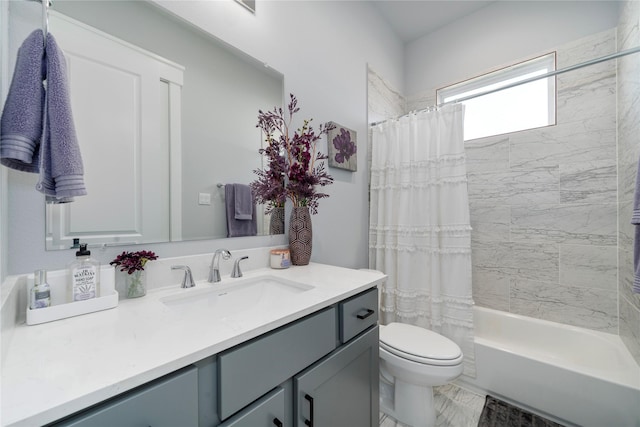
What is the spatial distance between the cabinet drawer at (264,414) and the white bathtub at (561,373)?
1543 millimetres

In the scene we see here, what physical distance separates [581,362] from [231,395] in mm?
2309

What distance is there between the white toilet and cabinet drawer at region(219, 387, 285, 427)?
870mm

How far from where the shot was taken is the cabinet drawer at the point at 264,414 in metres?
0.58

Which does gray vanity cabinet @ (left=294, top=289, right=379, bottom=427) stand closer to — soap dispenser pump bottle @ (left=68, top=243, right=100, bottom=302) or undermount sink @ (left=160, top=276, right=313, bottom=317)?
undermount sink @ (left=160, top=276, right=313, bottom=317)

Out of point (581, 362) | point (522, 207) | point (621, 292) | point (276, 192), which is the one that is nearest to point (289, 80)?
point (276, 192)

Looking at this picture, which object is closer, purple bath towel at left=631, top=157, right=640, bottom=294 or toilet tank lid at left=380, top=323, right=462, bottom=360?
purple bath towel at left=631, top=157, right=640, bottom=294

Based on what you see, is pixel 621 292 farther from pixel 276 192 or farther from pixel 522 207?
pixel 276 192

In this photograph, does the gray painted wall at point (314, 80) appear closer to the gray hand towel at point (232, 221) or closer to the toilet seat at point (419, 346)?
the gray hand towel at point (232, 221)

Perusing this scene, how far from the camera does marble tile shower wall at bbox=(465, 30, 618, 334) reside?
171 centimetres

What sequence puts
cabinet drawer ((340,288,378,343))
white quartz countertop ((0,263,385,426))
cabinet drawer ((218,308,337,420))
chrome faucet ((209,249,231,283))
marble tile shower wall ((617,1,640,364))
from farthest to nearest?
1. marble tile shower wall ((617,1,640,364))
2. chrome faucet ((209,249,231,283))
3. cabinet drawer ((340,288,378,343))
4. cabinet drawer ((218,308,337,420))
5. white quartz countertop ((0,263,385,426))

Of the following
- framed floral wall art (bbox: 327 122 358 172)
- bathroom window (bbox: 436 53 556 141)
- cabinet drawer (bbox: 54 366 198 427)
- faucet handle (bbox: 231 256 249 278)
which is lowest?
cabinet drawer (bbox: 54 366 198 427)

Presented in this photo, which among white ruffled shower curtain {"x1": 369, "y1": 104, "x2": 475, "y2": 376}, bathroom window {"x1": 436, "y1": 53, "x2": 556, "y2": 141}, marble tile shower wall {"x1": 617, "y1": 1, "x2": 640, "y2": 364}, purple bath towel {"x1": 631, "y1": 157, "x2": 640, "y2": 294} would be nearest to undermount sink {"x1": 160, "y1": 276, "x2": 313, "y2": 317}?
white ruffled shower curtain {"x1": 369, "y1": 104, "x2": 475, "y2": 376}

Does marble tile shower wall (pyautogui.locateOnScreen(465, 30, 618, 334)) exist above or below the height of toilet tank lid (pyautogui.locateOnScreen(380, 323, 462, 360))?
above

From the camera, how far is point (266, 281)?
113 cm
